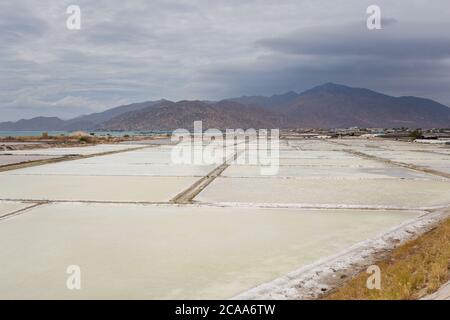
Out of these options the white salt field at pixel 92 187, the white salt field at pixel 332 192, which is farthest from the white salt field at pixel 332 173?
the white salt field at pixel 92 187

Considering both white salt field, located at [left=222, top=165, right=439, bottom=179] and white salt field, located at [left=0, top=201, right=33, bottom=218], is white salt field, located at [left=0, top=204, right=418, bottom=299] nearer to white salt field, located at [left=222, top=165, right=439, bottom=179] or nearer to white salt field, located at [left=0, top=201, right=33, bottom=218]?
white salt field, located at [left=0, top=201, right=33, bottom=218]

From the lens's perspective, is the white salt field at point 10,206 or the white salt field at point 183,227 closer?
the white salt field at point 183,227

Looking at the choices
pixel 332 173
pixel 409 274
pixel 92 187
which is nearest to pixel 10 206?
pixel 92 187

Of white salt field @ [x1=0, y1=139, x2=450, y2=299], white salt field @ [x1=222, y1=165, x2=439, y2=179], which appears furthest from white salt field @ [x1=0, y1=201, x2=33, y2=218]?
white salt field @ [x1=222, y1=165, x2=439, y2=179]

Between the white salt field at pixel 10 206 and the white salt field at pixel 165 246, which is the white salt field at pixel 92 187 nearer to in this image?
the white salt field at pixel 10 206
